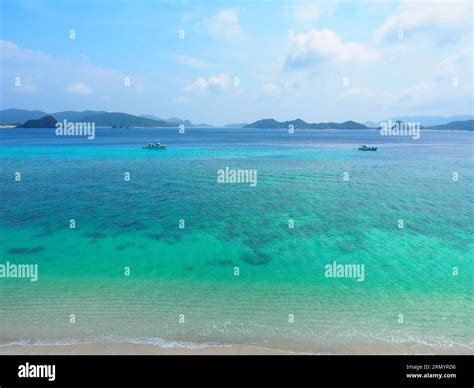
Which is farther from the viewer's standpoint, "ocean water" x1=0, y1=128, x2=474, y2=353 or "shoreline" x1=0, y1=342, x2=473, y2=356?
"ocean water" x1=0, y1=128, x2=474, y2=353

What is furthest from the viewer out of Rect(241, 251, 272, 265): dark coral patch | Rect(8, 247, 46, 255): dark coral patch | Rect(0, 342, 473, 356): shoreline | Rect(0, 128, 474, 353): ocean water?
Rect(8, 247, 46, 255): dark coral patch

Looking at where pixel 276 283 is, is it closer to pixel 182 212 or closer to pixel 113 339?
pixel 113 339

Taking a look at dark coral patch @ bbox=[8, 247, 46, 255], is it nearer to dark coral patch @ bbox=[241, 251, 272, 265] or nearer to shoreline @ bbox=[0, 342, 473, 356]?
shoreline @ bbox=[0, 342, 473, 356]

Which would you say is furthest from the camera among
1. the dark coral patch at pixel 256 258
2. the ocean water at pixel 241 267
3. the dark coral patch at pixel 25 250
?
the dark coral patch at pixel 25 250

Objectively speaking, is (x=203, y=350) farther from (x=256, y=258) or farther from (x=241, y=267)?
(x=256, y=258)

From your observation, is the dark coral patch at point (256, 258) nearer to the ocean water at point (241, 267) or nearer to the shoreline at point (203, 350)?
the ocean water at point (241, 267)

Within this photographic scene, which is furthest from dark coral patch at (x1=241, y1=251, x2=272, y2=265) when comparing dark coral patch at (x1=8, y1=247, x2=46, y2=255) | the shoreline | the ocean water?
dark coral patch at (x1=8, y1=247, x2=46, y2=255)

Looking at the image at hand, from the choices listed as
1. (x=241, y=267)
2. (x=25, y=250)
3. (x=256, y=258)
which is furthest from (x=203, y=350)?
(x=25, y=250)

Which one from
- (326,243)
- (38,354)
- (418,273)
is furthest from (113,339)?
(418,273)

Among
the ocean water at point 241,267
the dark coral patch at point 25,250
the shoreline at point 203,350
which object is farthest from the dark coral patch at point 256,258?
the dark coral patch at point 25,250
